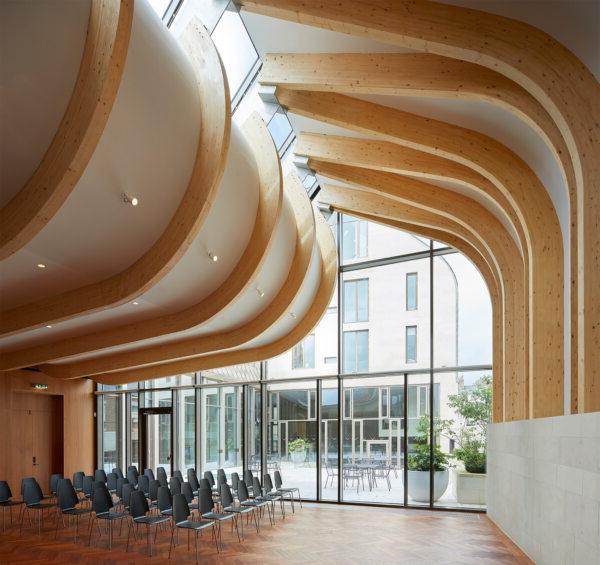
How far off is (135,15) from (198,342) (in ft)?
29.7

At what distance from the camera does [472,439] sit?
12992 millimetres

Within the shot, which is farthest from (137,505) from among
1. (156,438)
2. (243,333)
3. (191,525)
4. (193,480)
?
(156,438)

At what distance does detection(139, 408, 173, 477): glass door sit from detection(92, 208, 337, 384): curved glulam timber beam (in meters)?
1.48

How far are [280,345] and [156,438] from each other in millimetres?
5644

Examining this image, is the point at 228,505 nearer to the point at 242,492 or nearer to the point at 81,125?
the point at 242,492

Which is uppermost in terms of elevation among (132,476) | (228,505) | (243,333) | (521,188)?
(521,188)

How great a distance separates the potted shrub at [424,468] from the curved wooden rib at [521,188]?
6118mm

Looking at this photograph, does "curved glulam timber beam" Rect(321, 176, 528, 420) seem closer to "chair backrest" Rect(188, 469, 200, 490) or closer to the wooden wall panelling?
"chair backrest" Rect(188, 469, 200, 490)

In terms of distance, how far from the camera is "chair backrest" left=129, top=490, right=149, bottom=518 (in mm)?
9328

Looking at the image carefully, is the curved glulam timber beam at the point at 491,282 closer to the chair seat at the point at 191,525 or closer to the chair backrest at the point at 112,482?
the chair seat at the point at 191,525

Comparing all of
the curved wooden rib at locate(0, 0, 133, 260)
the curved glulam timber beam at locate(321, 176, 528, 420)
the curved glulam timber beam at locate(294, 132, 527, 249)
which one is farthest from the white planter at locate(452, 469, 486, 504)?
the curved wooden rib at locate(0, 0, 133, 260)

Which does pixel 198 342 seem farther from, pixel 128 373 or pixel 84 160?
pixel 84 160

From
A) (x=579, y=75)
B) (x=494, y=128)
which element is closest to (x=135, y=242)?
(x=494, y=128)

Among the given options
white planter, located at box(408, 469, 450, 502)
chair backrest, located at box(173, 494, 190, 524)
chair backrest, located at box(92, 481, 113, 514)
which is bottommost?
white planter, located at box(408, 469, 450, 502)
